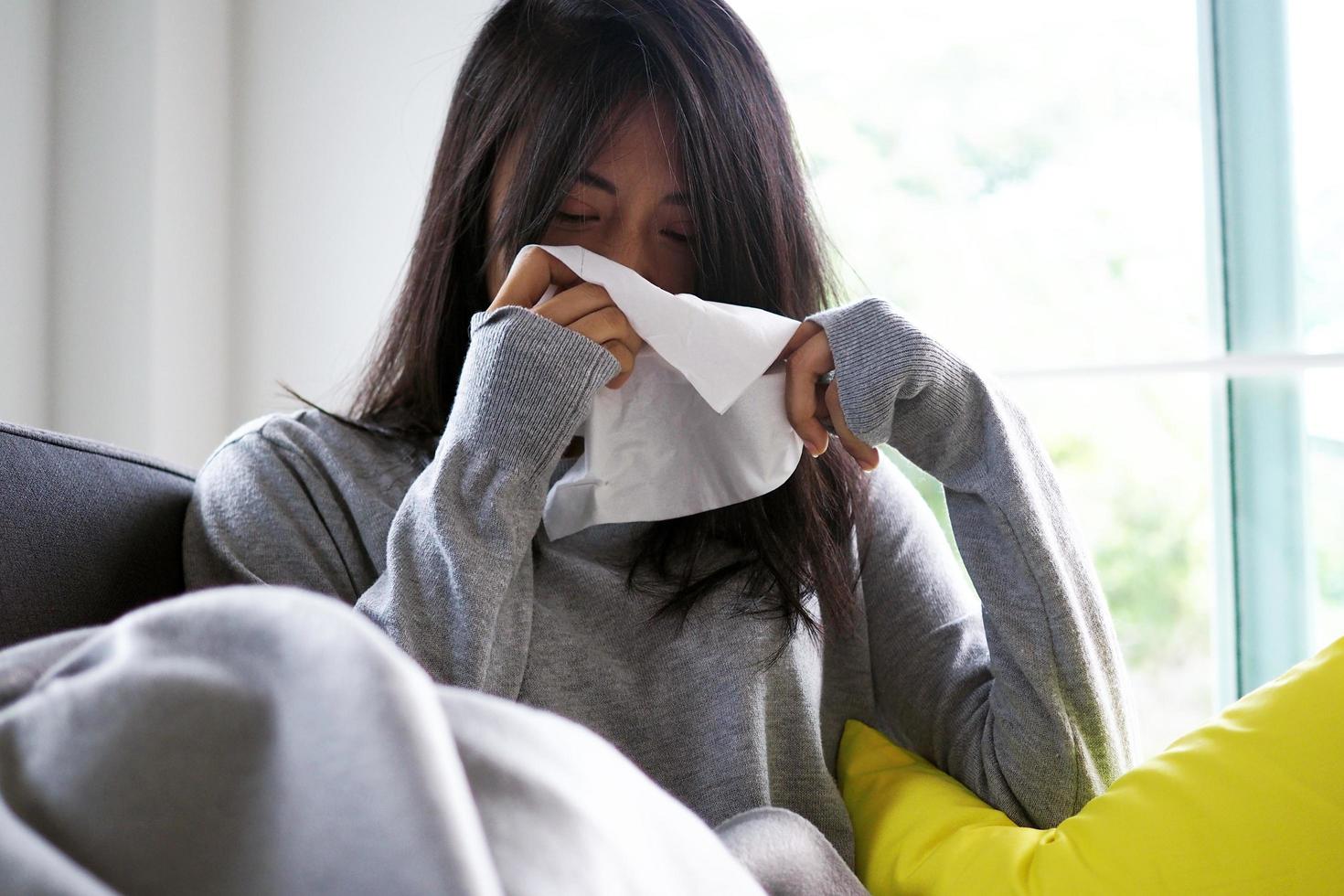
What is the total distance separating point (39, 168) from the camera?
5.44 ft

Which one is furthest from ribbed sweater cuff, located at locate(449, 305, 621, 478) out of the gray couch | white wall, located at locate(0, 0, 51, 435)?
white wall, located at locate(0, 0, 51, 435)

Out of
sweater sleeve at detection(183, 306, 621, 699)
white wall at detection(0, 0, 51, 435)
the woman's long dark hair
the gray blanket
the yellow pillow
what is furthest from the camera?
white wall at detection(0, 0, 51, 435)

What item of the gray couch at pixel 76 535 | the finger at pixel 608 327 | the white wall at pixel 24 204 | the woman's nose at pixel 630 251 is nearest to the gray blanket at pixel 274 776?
the gray couch at pixel 76 535

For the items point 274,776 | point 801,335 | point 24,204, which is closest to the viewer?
point 274,776

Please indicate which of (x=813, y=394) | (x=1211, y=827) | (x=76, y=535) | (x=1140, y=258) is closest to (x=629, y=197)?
(x=813, y=394)

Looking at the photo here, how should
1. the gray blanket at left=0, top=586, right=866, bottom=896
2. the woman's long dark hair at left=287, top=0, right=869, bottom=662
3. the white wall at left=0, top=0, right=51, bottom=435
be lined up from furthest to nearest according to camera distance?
1. the white wall at left=0, top=0, right=51, bottom=435
2. the woman's long dark hair at left=287, top=0, right=869, bottom=662
3. the gray blanket at left=0, top=586, right=866, bottom=896

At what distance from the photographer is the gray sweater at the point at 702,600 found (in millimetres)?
781

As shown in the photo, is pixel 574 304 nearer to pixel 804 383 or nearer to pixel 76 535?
pixel 804 383

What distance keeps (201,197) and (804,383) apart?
141cm

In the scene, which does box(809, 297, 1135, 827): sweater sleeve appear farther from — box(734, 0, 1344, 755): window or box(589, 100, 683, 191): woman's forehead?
box(734, 0, 1344, 755): window

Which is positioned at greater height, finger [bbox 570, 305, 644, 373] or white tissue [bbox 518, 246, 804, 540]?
finger [bbox 570, 305, 644, 373]

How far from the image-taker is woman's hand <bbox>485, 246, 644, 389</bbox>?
0.81 m

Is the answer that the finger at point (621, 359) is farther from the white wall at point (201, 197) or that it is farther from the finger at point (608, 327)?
the white wall at point (201, 197)

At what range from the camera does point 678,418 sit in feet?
2.86
